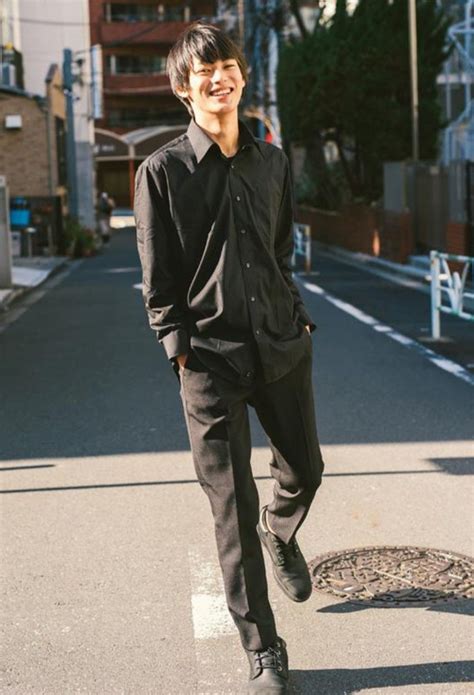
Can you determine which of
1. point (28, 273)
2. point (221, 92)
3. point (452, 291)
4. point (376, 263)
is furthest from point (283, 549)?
point (376, 263)

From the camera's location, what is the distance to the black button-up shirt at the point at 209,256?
363 centimetres

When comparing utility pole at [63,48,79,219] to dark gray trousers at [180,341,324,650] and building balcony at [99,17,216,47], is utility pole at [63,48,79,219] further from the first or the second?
building balcony at [99,17,216,47]

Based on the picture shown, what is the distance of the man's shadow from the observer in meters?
3.76

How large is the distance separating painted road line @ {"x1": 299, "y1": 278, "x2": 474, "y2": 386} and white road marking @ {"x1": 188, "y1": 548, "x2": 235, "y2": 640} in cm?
503

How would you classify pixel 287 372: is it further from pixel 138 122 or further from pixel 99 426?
pixel 138 122

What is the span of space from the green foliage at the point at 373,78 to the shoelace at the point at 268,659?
1061 inches

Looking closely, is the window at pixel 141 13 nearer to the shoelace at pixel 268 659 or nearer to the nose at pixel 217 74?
the nose at pixel 217 74

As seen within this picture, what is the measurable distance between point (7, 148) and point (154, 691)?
1263 inches

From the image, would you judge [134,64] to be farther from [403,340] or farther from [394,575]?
[394,575]

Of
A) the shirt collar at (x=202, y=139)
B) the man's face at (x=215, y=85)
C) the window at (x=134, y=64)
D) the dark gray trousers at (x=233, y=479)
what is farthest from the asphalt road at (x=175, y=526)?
the window at (x=134, y=64)

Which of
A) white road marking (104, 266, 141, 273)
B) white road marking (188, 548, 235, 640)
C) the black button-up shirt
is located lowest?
white road marking (188, 548, 235, 640)

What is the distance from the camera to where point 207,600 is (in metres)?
4.61

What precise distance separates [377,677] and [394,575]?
1017 millimetres

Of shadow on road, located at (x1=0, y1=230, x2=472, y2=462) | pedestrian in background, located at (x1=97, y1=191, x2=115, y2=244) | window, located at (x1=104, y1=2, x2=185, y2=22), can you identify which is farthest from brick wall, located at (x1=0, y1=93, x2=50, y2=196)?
window, located at (x1=104, y1=2, x2=185, y2=22)
